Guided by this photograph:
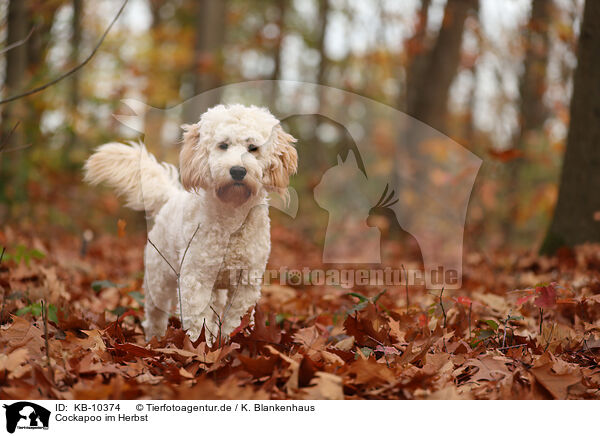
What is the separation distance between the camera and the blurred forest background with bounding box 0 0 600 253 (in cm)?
867

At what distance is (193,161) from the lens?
10.2ft

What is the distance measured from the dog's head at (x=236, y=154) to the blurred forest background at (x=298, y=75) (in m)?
0.49

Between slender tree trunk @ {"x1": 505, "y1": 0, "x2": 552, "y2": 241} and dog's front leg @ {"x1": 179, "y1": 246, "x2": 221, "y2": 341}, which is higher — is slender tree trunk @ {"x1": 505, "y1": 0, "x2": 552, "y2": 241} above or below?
above

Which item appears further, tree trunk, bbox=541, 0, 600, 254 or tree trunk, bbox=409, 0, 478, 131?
tree trunk, bbox=409, 0, 478, 131

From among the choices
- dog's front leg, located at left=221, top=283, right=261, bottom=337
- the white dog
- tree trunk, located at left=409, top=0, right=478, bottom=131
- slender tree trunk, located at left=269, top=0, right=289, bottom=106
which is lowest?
dog's front leg, located at left=221, top=283, right=261, bottom=337

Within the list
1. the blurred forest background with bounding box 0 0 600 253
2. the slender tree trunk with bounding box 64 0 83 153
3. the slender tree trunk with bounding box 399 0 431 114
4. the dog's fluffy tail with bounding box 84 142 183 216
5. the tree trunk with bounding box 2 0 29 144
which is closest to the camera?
the dog's fluffy tail with bounding box 84 142 183 216

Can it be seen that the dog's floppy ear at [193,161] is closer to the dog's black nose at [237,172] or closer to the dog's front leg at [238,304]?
the dog's black nose at [237,172]

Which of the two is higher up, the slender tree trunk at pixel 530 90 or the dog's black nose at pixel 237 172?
the slender tree trunk at pixel 530 90

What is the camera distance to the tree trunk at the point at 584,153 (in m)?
5.19

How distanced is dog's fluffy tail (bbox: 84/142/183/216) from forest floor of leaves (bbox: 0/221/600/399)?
856mm

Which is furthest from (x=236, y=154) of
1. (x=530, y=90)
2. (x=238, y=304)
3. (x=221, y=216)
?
(x=530, y=90)

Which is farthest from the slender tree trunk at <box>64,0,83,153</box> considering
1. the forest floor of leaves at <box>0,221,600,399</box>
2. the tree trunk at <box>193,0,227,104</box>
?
the forest floor of leaves at <box>0,221,600,399</box>
